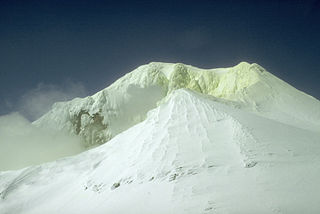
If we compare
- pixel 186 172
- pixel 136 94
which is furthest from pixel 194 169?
pixel 136 94

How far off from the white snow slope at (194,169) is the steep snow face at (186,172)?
4 centimetres

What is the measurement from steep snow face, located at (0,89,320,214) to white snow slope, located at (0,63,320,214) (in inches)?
1.6

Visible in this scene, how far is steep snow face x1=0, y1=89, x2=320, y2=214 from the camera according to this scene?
31.4 feet

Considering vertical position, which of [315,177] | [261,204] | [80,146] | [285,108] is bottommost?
[261,204]

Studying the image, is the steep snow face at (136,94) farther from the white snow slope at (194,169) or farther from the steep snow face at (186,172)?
the steep snow face at (186,172)

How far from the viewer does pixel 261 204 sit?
8.83m

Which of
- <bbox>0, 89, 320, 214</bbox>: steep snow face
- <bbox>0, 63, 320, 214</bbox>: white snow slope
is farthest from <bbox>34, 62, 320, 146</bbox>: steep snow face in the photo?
<bbox>0, 89, 320, 214</bbox>: steep snow face

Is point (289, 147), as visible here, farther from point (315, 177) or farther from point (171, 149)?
point (171, 149)

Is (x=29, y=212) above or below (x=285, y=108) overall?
below

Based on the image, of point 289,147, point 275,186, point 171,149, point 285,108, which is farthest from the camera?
point 285,108

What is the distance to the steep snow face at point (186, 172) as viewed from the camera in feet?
31.4

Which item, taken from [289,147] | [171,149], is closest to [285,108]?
[289,147]

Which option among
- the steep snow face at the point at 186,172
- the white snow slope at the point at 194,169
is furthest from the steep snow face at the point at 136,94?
the steep snow face at the point at 186,172

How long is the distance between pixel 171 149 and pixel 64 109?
3171cm
